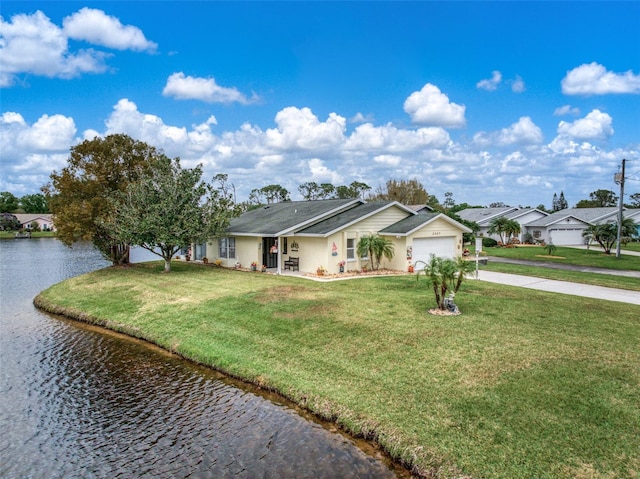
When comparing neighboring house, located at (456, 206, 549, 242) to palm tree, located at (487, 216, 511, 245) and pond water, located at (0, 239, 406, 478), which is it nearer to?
palm tree, located at (487, 216, 511, 245)

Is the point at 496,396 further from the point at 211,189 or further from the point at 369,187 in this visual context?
the point at 369,187

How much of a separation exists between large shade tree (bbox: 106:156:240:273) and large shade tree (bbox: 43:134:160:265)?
3.78ft

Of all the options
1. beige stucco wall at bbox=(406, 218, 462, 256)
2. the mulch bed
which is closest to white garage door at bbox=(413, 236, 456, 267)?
beige stucco wall at bbox=(406, 218, 462, 256)

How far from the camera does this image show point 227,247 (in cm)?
2616

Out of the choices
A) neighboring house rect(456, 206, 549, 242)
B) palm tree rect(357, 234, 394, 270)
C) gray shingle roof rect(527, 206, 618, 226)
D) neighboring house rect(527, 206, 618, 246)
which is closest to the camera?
palm tree rect(357, 234, 394, 270)

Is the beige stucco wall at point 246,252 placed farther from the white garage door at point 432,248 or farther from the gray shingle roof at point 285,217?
the white garage door at point 432,248

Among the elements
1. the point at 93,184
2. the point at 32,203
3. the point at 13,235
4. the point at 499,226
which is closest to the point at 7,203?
the point at 32,203

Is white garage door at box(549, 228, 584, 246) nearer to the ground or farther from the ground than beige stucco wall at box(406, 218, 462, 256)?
nearer to the ground

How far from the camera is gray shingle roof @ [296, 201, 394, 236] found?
70.2 ft

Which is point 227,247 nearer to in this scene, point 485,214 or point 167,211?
point 167,211

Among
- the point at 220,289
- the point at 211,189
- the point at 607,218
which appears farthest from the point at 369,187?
the point at 220,289

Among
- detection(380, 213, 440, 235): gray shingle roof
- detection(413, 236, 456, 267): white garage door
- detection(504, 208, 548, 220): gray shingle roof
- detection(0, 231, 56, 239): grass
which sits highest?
→ detection(504, 208, 548, 220): gray shingle roof

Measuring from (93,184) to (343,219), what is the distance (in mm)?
14521

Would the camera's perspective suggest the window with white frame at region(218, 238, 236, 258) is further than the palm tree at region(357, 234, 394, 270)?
Yes
